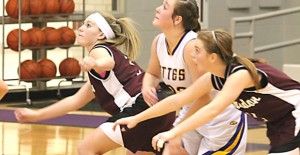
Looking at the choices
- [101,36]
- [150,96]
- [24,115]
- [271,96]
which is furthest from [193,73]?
[24,115]

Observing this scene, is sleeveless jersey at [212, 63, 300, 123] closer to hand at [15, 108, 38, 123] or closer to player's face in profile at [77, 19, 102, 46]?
player's face in profile at [77, 19, 102, 46]

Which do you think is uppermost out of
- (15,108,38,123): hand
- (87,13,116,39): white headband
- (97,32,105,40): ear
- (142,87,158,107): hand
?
(87,13,116,39): white headband

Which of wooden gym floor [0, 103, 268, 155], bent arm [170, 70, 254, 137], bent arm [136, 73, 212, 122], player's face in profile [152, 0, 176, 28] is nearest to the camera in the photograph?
bent arm [170, 70, 254, 137]

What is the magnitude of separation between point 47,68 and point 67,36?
51 centimetres

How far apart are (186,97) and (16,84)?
22.1 ft

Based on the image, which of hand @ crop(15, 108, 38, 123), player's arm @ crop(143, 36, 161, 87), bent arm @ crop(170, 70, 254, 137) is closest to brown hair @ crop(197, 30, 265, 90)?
bent arm @ crop(170, 70, 254, 137)

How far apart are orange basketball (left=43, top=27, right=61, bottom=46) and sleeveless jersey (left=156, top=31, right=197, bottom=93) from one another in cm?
570

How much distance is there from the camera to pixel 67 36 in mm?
10688

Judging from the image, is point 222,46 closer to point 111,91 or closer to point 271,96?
point 271,96

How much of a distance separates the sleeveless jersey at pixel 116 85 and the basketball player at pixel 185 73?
0.19 m

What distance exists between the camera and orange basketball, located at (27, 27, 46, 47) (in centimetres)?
1042

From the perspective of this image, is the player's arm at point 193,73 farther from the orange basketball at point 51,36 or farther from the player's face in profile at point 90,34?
the orange basketball at point 51,36

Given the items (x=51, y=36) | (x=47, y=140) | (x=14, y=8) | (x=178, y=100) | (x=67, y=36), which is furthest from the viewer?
(x=67, y=36)

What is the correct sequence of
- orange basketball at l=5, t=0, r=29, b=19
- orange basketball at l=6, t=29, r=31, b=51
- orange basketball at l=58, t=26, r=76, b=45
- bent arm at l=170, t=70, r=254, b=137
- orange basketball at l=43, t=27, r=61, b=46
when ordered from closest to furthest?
bent arm at l=170, t=70, r=254, b=137, orange basketball at l=5, t=0, r=29, b=19, orange basketball at l=6, t=29, r=31, b=51, orange basketball at l=43, t=27, r=61, b=46, orange basketball at l=58, t=26, r=76, b=45
